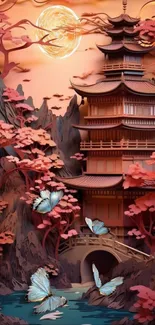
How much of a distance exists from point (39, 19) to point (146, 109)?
225 cm

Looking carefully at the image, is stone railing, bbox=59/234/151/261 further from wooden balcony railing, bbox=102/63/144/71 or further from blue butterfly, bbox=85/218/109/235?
wooden balcony railing, bbox=102/63/144/71

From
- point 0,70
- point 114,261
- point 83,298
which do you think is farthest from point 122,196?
point 0,70

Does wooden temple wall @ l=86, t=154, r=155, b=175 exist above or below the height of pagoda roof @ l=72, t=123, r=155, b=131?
below

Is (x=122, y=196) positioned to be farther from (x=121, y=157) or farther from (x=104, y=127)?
(x=104, y=127)

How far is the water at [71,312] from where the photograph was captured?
19.6 ft

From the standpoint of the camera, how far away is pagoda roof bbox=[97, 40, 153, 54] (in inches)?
286

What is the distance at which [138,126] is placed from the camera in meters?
7.10

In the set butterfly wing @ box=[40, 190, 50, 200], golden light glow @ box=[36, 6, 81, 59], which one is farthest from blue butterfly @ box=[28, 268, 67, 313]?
golden light glow @ box=[36, 6, 81, 59]

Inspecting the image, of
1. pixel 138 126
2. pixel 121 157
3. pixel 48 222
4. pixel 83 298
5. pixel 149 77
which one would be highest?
pixel 149 77

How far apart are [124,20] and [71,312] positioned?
4.00 metres

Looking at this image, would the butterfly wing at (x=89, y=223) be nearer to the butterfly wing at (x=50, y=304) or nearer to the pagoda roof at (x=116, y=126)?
the butterfly wing at (x=50, y=304)

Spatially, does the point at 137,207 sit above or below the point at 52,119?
below

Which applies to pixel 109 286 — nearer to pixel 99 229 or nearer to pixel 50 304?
pixel 50 304

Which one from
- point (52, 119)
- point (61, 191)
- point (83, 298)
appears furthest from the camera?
point (52, 119)
